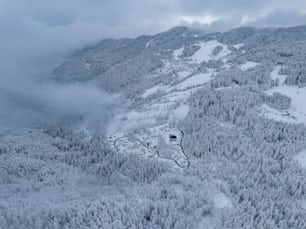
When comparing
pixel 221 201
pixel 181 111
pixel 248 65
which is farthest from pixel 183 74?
pixel 221 201

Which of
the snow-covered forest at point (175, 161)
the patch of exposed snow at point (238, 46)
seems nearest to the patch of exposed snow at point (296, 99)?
the snow-covered forest at point (175, 161)

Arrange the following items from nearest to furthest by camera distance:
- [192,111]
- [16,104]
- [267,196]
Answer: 1. [267,196]
2. [192,111]
3. [16,104]

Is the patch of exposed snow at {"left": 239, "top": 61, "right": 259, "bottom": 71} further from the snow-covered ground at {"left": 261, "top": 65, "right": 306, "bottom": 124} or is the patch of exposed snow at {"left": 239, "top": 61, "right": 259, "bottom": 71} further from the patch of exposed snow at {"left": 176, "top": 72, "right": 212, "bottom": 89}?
the snow-covered ground at {"left": 261, "top": 65, "right": 306, "bottom": 124}

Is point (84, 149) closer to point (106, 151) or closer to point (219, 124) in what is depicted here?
point (106, 151)

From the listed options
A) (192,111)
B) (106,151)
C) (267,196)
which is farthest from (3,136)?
(267,196)

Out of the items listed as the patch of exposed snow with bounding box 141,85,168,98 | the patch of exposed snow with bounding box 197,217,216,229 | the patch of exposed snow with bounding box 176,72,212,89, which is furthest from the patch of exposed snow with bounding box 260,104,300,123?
the patch of exposed snow with bounding box 141,85,168,98

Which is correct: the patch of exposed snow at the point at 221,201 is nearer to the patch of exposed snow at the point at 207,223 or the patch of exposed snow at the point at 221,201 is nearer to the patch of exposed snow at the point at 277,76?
the patch of exposed snow at the point at 207,223

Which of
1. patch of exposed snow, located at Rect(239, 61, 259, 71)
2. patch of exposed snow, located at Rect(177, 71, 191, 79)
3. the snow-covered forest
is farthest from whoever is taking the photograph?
patch of exposed snow, located at Rect(177, 71, 191, 79)
